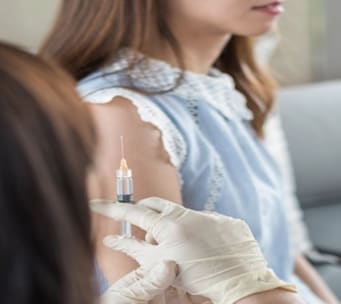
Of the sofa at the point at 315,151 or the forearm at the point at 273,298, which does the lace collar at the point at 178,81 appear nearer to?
the forearm at the point at 273,298

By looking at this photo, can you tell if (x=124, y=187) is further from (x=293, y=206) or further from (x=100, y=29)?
(x=293, y=206)

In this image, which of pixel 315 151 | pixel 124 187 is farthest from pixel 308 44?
pixel 124 187

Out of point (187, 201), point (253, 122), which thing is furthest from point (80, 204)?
point (253, 122)

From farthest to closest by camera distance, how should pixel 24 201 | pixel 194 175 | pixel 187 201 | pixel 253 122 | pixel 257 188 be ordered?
pixel 253 122
pixel 257 188
pixel 194 175
pixel 187 201
pixel 24 201

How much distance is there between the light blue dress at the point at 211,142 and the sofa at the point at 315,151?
29.4 inches

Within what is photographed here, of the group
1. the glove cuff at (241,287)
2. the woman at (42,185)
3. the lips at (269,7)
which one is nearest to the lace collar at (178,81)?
the lips at (269,7)

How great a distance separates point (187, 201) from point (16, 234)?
412 mm

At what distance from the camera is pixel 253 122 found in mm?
1265

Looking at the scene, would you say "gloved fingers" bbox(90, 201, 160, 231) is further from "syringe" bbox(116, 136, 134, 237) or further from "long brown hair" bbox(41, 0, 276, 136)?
"long brown hair" bbox(41, 0, 276, 136)

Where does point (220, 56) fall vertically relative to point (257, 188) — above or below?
above

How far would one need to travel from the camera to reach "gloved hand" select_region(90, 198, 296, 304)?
2.47ft

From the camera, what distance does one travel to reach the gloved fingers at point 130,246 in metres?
0.76

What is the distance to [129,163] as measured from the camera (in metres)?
0.88

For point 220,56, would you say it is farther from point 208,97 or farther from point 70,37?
point 70,37
